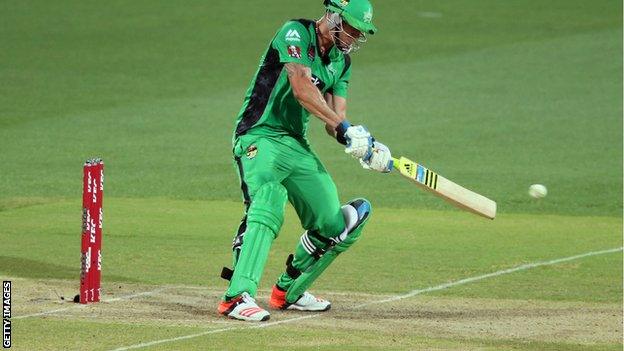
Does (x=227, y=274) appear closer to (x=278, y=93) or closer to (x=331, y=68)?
(x=278, y=93)

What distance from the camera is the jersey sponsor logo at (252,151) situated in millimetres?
9523

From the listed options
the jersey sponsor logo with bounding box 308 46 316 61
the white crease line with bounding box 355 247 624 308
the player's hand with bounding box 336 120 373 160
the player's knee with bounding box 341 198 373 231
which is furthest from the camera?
the white crease line with bounding box 355 247 624 308

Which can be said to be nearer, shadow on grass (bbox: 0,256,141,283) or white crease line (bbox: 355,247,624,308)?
white crease line (bbox: 355,247,624,308)

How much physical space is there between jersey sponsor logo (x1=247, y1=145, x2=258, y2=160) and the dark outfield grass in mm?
1117

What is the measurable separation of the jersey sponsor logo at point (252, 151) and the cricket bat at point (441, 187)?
0.95 m

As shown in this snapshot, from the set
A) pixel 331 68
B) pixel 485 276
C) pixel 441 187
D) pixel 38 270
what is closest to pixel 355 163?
pixel 485 276

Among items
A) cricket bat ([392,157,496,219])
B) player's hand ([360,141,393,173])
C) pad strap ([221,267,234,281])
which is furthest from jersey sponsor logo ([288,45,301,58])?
pad strap ([221,267,234,281])

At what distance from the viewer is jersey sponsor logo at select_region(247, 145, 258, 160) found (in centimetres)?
952

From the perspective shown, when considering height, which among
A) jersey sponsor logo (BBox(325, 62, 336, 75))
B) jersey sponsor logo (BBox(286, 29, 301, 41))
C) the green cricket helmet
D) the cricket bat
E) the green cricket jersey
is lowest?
the cricket bat

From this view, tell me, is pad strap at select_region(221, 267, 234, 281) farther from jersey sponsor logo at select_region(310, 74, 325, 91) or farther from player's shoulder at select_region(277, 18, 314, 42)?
player's shoulder at select_region(277, 18, 314, 42)

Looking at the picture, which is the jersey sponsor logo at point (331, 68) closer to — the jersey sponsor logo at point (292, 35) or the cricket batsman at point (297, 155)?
the cricket batsman at point (297, 155)

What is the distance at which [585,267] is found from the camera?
1205 centimetres

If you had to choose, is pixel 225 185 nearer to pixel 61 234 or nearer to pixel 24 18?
pixel 61 234

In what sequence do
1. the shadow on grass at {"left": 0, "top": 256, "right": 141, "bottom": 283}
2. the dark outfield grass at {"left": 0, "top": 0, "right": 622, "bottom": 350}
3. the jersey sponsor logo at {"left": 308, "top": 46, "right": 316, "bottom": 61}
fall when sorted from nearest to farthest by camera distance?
the jersey sponsor logo at {"left": 308, "top": 46, "right": 316, "bottom": 61}
the dark outfield grass at {"left": 0, "top": 0, "right": 622, "bottom": 350}
the shadow on grass at {"left": 0, "top": 256, "right": 141, "bottom": 283}
